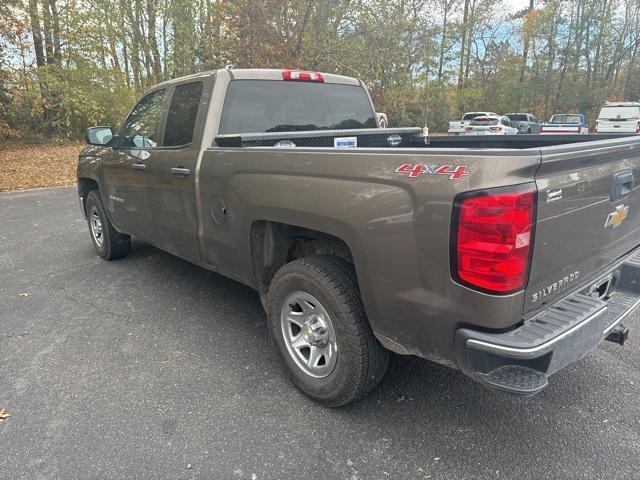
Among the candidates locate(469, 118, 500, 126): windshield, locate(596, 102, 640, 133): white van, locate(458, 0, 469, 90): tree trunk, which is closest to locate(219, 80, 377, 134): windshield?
locate(469, 118, 500, 126): windshield

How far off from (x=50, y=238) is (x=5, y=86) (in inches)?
398

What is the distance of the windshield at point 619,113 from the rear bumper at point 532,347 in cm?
2468

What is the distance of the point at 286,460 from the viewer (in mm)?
2307

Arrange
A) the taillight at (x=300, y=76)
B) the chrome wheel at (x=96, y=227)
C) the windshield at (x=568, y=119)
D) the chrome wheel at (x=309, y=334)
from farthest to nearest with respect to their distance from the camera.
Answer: the windshield at (x=568, y=119), the chrome wheel at (x=96, y=227), the taillight at (x=300, y=76), the chrome wheel at (x=309, y=334)

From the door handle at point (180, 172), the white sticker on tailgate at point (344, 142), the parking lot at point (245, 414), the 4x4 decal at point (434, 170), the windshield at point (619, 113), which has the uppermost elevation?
the windshield at point (619, 113)

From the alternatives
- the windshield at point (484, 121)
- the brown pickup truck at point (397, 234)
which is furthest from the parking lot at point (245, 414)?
the windshield at point (484, 121)

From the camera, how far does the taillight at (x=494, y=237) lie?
1814mm

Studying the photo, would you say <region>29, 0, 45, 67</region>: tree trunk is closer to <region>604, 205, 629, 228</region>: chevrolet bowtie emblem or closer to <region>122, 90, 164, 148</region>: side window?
<region>122, 90, 164, 148</region>: side window

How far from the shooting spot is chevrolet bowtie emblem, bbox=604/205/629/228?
2432 millimetres

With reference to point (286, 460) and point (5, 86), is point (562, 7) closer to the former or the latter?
point (5, 86)

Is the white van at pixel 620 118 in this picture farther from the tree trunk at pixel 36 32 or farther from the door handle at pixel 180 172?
the tree trunk at pixel 36 32

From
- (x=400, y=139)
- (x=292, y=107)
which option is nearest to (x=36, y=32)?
(x=292, y=107)

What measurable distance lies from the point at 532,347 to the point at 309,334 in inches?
50.0

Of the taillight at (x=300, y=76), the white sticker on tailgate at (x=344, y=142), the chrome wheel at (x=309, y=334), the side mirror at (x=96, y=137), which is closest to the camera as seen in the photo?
the chrome wheel at (x=309, y=334)
